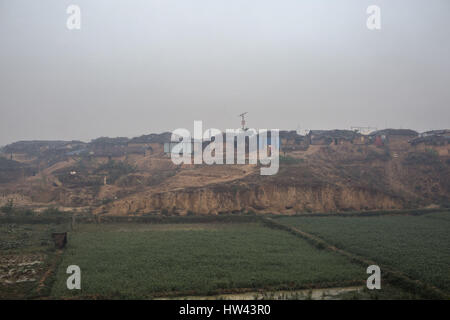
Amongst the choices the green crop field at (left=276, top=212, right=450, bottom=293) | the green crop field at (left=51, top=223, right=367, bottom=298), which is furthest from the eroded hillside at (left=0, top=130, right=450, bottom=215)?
the green crop field at (left=51, top=223, right=367, bottom=298)

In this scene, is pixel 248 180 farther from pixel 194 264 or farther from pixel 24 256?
pixel 24 256

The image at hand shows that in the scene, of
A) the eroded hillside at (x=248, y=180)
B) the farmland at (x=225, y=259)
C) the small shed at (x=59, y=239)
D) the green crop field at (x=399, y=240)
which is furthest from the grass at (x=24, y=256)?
the green crop field at (x=399, y=240)

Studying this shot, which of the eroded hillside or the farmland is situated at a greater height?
the eroded hillside

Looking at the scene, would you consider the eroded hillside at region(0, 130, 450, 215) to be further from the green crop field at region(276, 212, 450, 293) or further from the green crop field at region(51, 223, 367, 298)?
the green crop field at region(51, 223, 367, 298)

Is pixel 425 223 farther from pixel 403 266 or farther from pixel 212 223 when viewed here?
pixel 212 223

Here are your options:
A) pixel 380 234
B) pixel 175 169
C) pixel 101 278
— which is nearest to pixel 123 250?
pixel 101 278

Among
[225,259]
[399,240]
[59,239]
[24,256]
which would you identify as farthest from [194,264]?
[399,240]
